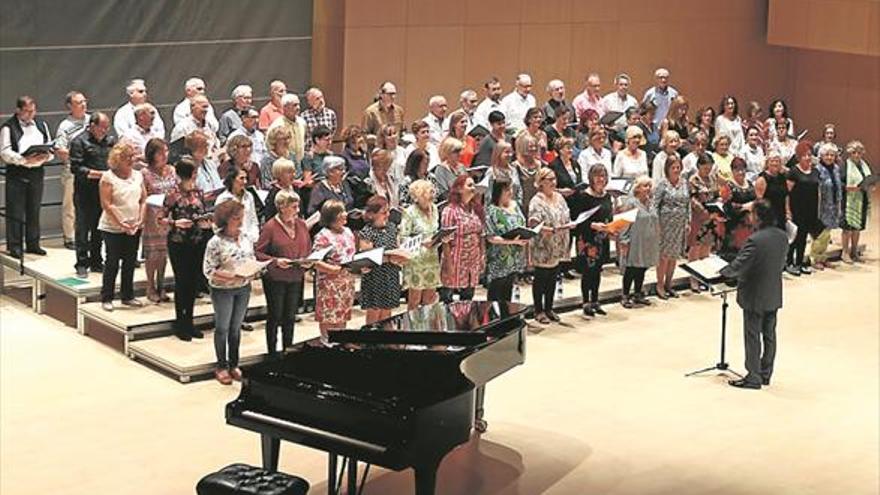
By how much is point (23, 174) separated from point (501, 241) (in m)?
3.95

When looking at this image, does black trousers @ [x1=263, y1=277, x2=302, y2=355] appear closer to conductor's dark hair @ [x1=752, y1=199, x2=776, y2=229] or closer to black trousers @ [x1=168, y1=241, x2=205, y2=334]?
black trousers @ [x1=168, y1=241, x2=205, y2=334]

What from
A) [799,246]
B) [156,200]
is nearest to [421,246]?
[156,200]

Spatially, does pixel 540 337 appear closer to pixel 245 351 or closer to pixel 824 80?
pixel 245 351

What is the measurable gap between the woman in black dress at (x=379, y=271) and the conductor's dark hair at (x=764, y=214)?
101 inches

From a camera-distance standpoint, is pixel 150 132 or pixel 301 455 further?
pixel 150 132

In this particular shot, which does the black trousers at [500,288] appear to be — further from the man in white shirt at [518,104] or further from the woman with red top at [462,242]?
the man in white shirt at [518,104]

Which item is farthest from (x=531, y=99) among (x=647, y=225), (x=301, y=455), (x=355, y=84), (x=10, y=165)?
(x=301, y=455)

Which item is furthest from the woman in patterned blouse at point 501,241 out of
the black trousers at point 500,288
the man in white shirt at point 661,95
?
the man in white shirt at point 661,95

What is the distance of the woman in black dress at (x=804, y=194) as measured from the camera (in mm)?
14188

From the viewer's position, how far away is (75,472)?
8.69 meters

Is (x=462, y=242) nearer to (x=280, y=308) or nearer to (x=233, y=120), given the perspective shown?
(x=280, y=308)

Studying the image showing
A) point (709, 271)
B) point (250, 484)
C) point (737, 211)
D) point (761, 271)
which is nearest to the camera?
point (250, 484)

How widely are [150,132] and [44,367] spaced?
7.53ft

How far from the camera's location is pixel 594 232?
40.1 ft
